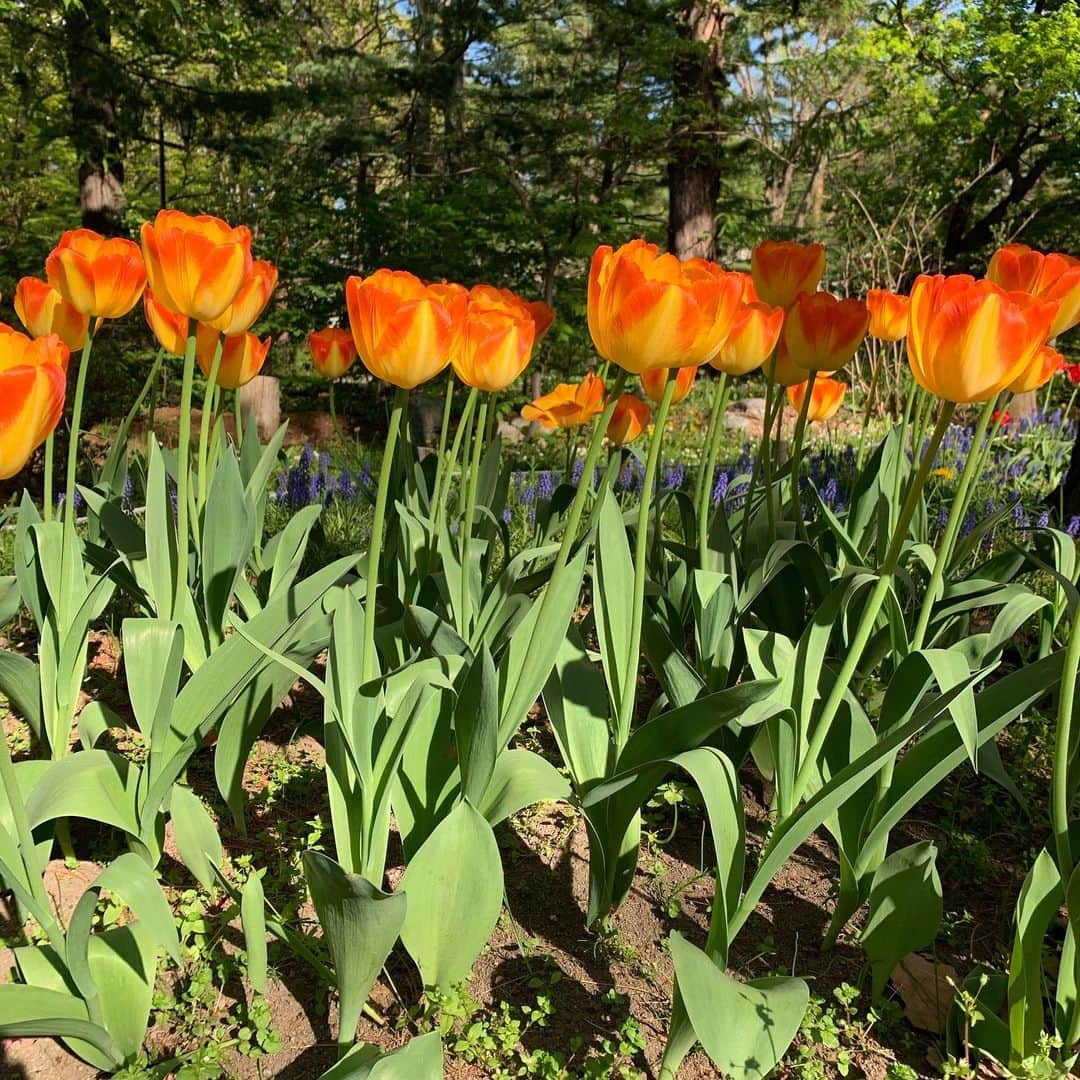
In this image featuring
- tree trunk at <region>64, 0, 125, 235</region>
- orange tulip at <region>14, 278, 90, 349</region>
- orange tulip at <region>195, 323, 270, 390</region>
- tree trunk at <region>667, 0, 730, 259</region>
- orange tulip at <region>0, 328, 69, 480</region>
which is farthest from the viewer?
tree trunk at <region>667, 0, 730, 259</region>

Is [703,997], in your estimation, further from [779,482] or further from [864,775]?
[779,482]

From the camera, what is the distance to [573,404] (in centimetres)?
227

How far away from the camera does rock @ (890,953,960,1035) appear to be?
4.40 feet

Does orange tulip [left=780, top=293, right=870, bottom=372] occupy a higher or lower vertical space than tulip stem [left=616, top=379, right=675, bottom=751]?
higher

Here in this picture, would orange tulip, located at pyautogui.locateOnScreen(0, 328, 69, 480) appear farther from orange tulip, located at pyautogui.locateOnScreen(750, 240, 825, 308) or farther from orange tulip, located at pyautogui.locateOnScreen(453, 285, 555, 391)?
orange tulip, located at pyautogui.locateOnScreen(750, 240, 825, 308)

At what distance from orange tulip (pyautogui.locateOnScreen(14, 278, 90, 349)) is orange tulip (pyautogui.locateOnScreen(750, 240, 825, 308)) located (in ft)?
3.96

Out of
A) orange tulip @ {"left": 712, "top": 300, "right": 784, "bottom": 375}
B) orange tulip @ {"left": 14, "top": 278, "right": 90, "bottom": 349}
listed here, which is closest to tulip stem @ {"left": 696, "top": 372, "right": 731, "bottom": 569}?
orange tulip @ {"left": 712, "top": 300, "right": 784, "bottom": 375}

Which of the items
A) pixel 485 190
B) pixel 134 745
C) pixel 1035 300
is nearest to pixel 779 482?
pixel 1035 300

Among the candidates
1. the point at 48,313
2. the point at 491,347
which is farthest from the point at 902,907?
the point at 48,313

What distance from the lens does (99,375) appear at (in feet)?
17.0

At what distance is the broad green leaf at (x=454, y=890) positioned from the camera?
117cm

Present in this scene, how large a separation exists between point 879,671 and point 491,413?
43.0 inches

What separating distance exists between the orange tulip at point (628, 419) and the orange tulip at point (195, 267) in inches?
35.6

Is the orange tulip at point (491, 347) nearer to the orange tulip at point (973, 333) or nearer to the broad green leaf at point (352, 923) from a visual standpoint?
the orange tulip at point (973, 333)
